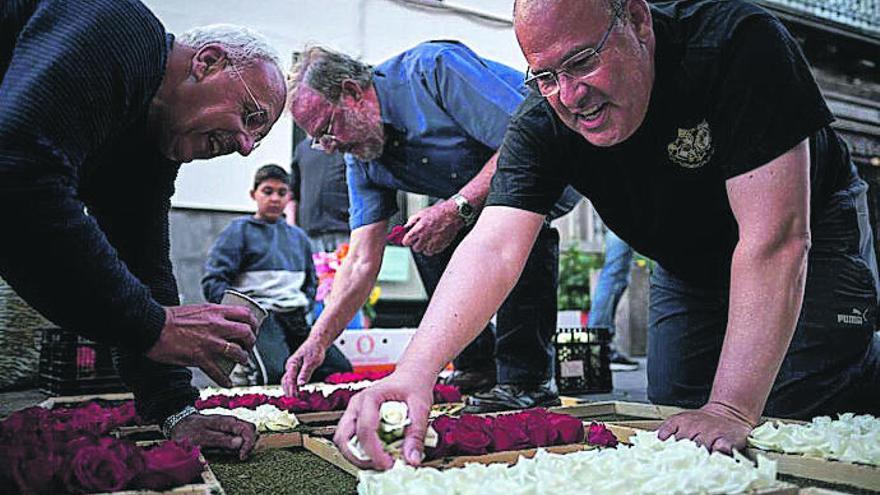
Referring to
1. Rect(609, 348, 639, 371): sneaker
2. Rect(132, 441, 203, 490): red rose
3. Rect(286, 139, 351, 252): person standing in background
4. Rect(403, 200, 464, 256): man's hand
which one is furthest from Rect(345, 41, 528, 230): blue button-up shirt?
Rect(609, 348, 639, 371): sneaker

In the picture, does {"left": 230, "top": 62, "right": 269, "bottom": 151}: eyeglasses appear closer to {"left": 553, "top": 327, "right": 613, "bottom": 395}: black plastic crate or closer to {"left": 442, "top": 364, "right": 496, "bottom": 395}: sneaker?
{"left": 442, "top": 364, "right": 496, "bottom": 395}: sneaker

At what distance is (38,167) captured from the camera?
1.24 metres

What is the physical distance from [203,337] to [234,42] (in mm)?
661

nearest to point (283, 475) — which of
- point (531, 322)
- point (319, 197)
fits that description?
point (531, 322)

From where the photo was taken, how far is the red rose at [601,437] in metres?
1.75

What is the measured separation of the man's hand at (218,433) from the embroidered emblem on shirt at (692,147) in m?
1.21

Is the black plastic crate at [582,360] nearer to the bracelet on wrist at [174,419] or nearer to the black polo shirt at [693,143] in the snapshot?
the black polo shirt at [693,143]

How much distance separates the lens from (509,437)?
1720 millimetres

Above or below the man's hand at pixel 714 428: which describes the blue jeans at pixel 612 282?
below

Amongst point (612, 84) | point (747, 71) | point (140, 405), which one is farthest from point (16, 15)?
point (747, 71)

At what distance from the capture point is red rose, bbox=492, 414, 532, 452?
1.69 m

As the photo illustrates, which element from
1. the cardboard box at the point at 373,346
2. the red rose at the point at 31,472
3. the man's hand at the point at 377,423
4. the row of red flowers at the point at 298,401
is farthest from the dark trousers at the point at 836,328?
the cardboard box at the point at 373,346

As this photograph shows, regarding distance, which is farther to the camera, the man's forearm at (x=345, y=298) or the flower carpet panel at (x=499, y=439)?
the man's forearm at (x=345, y=298)

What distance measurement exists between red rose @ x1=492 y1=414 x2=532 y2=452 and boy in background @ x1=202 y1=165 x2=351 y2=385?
2.36m
